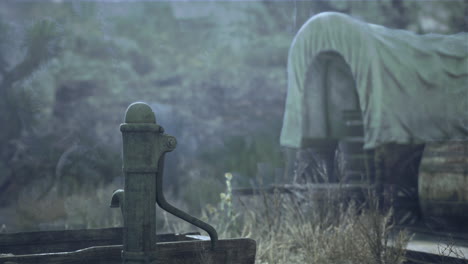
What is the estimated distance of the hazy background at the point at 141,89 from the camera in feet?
33.1

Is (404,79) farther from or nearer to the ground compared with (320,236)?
farther from the ground

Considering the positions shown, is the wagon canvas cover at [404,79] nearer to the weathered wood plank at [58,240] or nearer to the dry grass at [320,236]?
the dry grass at [320,236]

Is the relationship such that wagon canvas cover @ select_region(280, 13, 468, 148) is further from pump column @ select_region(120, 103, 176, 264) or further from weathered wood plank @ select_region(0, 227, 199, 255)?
pump column @ select_region(120, 103, 176, 264)

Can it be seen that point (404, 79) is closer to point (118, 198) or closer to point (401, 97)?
point (401, 97)

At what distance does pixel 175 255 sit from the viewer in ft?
10.8

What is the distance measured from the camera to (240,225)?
21.8 feet

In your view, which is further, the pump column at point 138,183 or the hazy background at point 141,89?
the hazy background at point 141,89

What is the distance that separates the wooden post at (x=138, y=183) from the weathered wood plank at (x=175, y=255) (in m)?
0.19

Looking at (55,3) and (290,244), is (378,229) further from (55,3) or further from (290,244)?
(55,3)

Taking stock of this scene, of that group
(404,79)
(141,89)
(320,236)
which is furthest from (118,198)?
(141,89)

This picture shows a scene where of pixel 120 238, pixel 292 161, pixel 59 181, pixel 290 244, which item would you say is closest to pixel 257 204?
pixel 290 244

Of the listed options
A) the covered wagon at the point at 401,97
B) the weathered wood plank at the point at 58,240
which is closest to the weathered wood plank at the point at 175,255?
the weathered wood plank at the point at 58,240

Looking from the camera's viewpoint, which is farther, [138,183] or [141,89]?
[141,89]

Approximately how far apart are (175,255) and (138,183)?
0.59m
